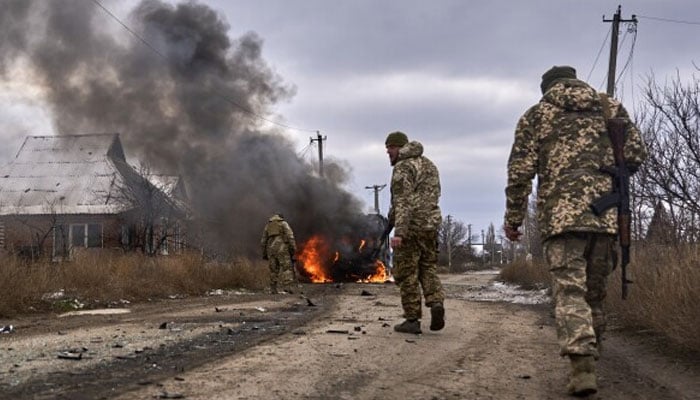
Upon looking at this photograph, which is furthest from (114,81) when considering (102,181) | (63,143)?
(63,143)

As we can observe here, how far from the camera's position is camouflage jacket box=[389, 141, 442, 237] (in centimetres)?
695

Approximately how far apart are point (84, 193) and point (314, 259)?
1340cm

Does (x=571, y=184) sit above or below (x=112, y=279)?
above

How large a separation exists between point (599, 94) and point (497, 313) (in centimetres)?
562

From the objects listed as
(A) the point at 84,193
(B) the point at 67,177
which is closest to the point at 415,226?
(A) the point at 84,193

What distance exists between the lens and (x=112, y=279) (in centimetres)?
1267

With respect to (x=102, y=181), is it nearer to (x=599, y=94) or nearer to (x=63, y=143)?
(x=63, y=143)

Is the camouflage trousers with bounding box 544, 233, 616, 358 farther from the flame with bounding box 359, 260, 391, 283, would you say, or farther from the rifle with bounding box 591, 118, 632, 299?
the flame with bounding box 359, 260, 391, 283

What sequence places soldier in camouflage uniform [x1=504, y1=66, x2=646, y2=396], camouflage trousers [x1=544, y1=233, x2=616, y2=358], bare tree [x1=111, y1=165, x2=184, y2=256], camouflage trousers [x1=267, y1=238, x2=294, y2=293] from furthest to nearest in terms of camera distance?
1. bare tree [x1=111, y1=165, x2=184, y2=256]
2. camouflage trousers [x1=267, y1=238, x2=294, y2=293]
3. soldier in camouflage uniform [x1=504, y1=66, x2=646, y2=396]
4. camouflage trousers [x1=544, y1=233, x2=616, y2=358]

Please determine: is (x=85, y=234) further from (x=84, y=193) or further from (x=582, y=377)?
(x=582, y=377)

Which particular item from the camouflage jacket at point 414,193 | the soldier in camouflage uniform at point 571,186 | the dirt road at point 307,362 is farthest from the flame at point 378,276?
the soldier in camouflage uniform at point 571,186

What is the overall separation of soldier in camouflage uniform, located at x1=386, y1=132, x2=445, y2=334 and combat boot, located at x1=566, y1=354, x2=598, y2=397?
281cm

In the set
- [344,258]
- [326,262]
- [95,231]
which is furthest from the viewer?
[95,231]

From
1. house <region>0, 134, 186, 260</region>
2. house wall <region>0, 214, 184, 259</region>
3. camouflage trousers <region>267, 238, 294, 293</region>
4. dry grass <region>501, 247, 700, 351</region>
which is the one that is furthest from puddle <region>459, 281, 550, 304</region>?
house <region>0, 134, 186, 260</region>
